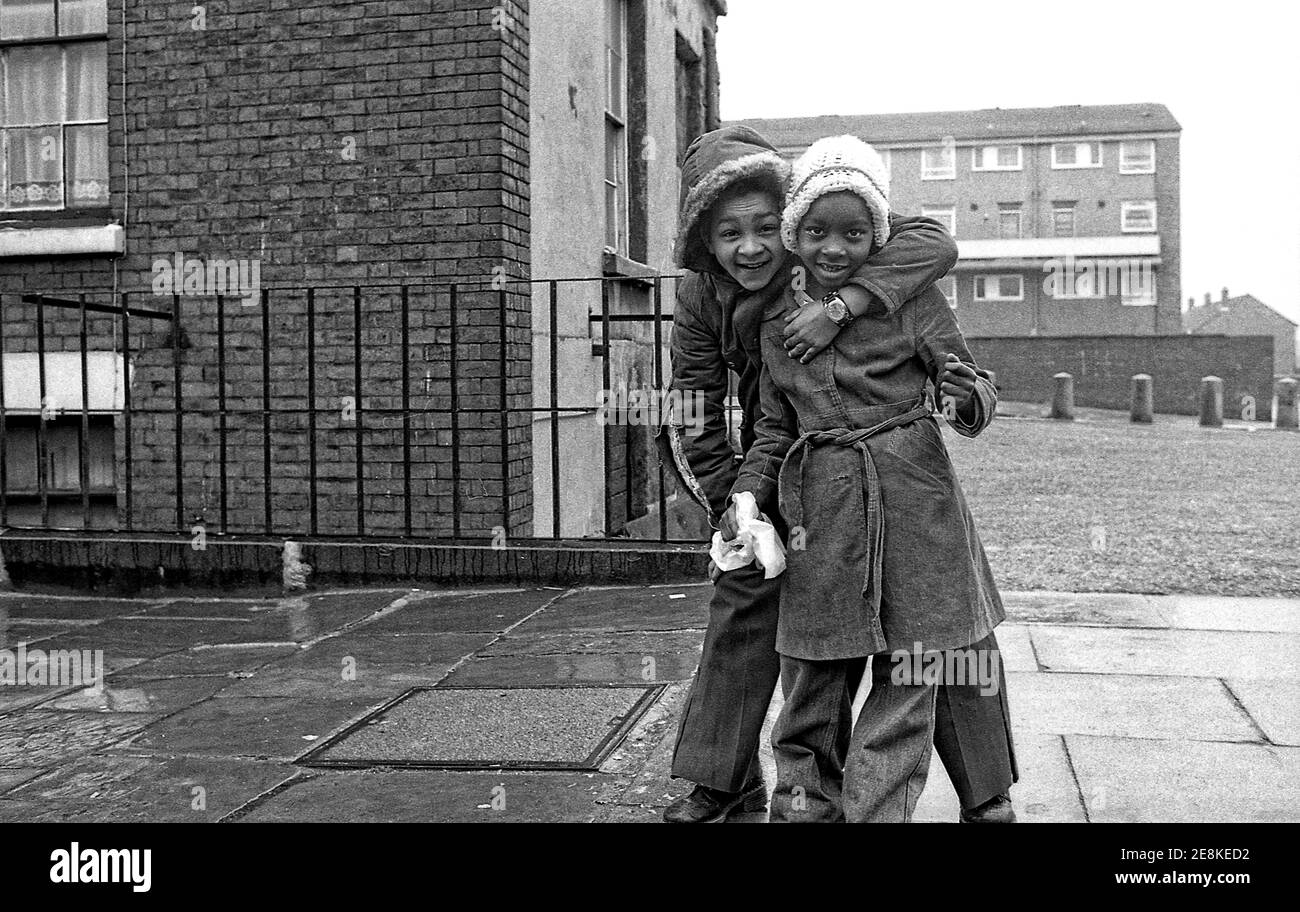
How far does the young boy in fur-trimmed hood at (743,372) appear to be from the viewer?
303 centimetres

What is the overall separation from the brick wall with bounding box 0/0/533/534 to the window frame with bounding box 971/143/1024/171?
52267mm

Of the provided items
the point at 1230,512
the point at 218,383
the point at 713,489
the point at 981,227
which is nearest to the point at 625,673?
the point at 713,489

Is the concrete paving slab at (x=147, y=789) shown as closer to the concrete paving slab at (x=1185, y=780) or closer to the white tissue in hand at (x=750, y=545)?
the white tissue in hand at (x=750, y=545)

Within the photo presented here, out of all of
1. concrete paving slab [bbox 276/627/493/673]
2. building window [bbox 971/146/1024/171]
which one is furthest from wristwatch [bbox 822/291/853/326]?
building window [bbox 971/146/1024/171]

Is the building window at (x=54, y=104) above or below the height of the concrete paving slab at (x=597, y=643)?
above

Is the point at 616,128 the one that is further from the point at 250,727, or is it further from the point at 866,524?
the point at 866,524

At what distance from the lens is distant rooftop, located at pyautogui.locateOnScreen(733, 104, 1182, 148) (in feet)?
181

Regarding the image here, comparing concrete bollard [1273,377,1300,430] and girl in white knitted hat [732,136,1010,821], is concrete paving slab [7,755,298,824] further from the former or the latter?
concrete bollard [1273,377,1300,430]

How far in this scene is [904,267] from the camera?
3.00 metres

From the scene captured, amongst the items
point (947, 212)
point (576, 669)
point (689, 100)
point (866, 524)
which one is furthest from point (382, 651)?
point (947, 212)

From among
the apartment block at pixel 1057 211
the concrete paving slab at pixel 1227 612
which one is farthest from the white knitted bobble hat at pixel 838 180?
the apartment block at pixel 1057 211

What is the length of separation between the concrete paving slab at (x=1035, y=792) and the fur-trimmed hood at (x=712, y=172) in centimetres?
151

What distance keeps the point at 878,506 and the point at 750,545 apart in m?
0.31
